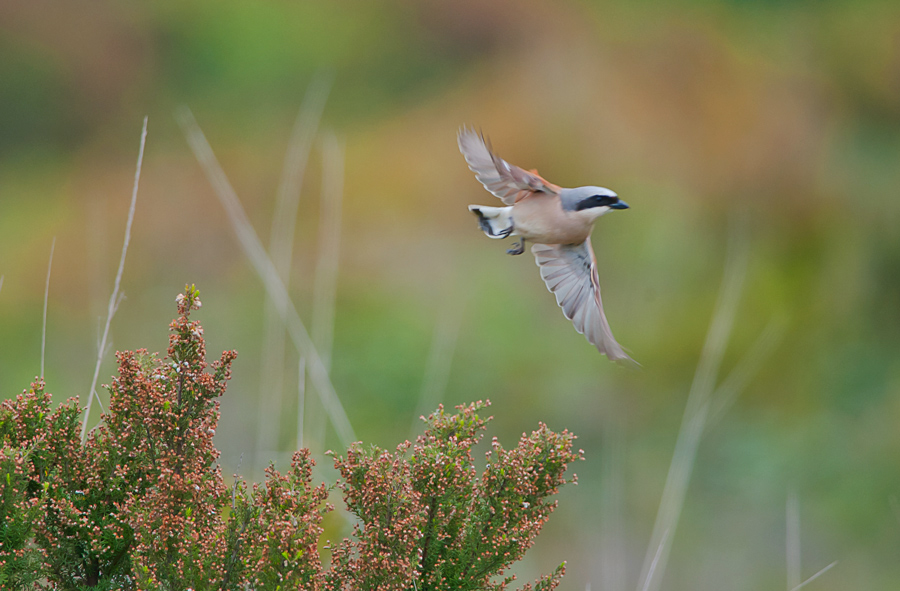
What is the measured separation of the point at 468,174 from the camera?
6172 millimetres

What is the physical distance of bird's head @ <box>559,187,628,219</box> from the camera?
7.37 feet

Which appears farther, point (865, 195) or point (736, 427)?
point (865, 195)

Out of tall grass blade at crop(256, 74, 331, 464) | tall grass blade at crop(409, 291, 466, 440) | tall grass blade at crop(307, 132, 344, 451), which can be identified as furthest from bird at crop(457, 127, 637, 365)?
tall grass blade at crop(409, 291, 466, 440)

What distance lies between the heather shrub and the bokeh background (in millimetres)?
3232

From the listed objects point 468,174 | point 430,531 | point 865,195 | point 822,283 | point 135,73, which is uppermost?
point 135,73

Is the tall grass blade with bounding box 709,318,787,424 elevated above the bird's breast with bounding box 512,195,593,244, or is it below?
above

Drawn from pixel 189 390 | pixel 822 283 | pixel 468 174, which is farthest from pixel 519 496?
pixel 822 283

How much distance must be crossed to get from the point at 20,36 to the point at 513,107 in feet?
11.1

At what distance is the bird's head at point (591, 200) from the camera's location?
225cm

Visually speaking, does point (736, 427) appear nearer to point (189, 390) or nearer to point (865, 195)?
point (865, 195)

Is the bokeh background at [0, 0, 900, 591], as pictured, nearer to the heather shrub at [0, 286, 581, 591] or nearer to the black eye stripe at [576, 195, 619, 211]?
the black eye stripe at [576, 195, 619, 211]

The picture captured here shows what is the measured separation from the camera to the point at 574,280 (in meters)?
2.49

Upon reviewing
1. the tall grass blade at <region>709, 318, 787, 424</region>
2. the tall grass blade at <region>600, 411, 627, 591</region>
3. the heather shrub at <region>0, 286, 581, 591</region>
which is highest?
the tall grass blade at <region>709, 318, 787, 424</region>

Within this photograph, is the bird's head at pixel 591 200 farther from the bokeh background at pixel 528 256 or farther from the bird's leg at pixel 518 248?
the bokeh background at pixel 528 256
